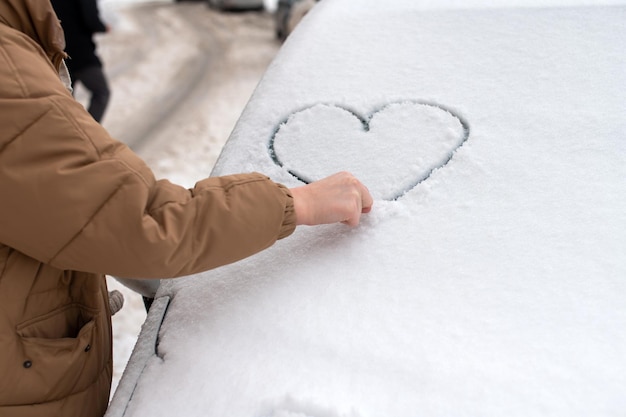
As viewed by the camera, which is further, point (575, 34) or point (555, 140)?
point (575, 34)

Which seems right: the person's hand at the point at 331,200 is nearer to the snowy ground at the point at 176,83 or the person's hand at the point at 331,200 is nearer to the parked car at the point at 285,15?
the snowy ground at the point at 176,83

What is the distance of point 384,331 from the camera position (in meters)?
0.81

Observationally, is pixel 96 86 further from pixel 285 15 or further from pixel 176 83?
pixel 285 15

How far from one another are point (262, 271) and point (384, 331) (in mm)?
234

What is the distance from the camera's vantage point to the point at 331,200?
0.92 m

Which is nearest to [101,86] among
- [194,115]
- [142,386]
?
[194,115]

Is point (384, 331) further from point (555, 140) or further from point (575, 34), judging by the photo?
point (575, 34)

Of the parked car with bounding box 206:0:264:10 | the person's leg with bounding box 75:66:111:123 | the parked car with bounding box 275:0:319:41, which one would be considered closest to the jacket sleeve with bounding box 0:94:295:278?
the person's leg with bounding box 75:66:111:123

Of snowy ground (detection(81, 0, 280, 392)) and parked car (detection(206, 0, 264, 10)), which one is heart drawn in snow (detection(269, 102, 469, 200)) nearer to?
snowy ground (detection(81, 0, 280, 392))

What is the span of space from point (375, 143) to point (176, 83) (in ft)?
12.8

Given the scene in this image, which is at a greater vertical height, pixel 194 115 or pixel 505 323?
pixel 505 323

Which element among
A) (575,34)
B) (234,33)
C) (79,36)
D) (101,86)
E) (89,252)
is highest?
(575,34)

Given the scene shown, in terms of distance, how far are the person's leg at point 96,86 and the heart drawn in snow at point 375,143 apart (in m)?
2.24

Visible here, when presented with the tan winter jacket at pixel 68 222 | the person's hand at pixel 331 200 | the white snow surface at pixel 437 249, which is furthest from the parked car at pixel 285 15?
the tan winter jacket at pixel 68 222
